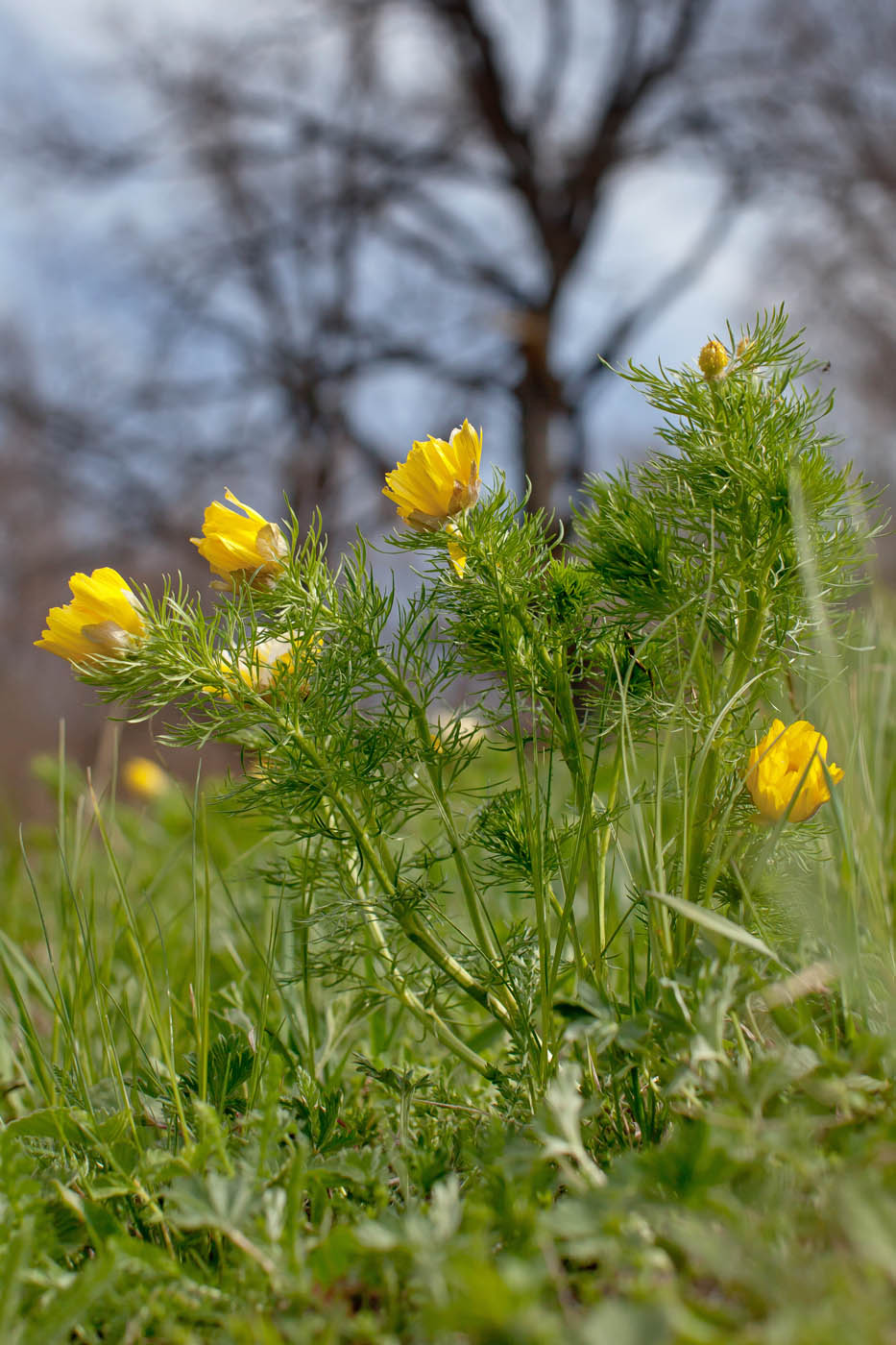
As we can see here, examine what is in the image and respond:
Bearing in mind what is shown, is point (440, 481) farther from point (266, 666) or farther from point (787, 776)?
point (787, 776)

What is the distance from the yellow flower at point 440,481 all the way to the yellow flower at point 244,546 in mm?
90

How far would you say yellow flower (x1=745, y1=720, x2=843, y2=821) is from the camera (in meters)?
0.65

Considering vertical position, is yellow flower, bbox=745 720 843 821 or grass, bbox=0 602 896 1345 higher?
yellow flower, bbox=745 720 843 821

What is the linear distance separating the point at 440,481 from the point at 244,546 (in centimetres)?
15

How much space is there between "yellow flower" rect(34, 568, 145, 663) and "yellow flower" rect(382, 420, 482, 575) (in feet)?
0.64

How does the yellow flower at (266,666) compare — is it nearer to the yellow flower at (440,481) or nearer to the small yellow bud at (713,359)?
the yellow flower at (440,481)

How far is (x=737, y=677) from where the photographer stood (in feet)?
2.25

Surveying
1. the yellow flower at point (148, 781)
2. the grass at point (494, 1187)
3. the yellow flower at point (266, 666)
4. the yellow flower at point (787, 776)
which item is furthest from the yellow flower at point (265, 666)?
the yellow flower at point (148, 781)

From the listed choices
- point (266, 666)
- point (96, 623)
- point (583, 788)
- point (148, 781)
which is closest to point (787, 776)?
point (583, 788)

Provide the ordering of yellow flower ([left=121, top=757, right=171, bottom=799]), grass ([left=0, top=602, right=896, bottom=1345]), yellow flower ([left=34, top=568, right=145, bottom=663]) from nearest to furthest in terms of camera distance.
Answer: grass ([left=0, top=602, right=896, bottom=1345]) < yellow flower ([left=34, top=568, right=145, bottom=663]) < yellow flower ([left=121, top=757, right=171, bottom=799])

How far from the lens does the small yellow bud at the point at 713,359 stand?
2.13ft

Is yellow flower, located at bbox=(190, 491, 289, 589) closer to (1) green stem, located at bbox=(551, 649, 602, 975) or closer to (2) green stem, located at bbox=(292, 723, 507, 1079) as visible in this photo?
(2) green stem, located at bbox=(292, 723, 507, 1079)

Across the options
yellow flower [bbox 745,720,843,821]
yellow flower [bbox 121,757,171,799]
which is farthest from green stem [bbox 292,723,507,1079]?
yellow flower [bbox 121,757,171,799]

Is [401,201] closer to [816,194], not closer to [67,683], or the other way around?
[816,194]
